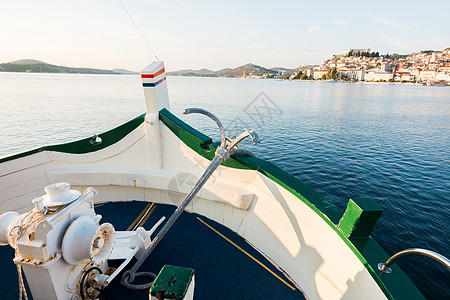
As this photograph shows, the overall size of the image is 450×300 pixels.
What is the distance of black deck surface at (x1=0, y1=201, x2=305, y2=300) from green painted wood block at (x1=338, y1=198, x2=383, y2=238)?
6.77ft

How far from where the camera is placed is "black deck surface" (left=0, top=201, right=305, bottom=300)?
5.12 meters

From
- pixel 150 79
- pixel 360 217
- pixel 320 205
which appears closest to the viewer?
pixel 360 217

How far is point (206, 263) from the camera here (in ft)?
19.3

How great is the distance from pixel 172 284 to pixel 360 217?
344 centimetres

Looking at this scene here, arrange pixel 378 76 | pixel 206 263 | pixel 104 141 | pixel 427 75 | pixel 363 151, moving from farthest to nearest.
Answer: pixel 378 76 → pixel 427 75 → pixel 363 151 → pixel 104 141 → pixel 206 263

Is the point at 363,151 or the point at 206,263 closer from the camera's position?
the point at 206,263

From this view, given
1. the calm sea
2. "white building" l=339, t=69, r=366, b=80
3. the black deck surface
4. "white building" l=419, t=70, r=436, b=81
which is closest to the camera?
the black deck surface

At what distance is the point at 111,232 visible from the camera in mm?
4254

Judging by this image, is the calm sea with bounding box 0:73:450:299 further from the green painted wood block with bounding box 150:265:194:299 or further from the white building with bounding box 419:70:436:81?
the white building with bounding box 419:70:436:81

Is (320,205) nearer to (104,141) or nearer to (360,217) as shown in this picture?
(360,217)

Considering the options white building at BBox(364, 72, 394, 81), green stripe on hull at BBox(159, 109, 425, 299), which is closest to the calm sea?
green stripe on hull at BBox(159, 109, 425, 299)

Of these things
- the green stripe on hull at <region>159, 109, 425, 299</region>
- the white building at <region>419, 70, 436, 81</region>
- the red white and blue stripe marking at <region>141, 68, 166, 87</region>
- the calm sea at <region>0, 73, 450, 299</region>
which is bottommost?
the calm sea at <region>0, 73, 450, 299</region>

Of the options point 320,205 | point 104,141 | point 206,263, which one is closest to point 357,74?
point 320,205

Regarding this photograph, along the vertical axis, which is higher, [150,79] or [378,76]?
[378,76]
